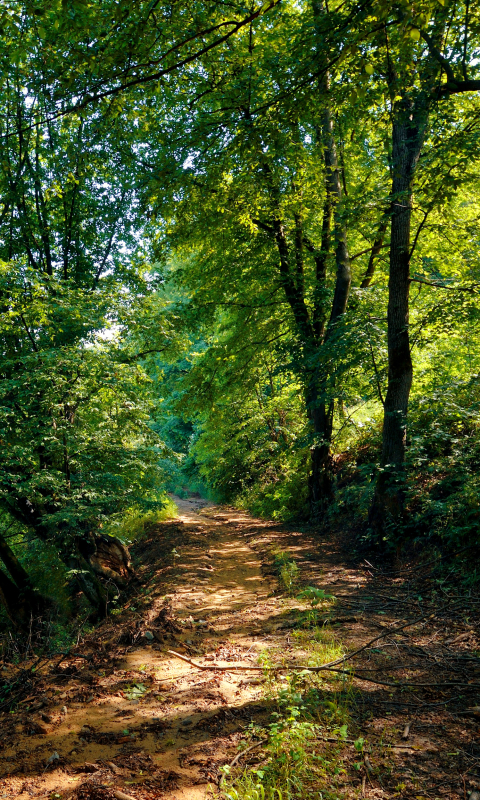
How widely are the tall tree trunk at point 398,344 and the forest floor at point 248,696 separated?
1175mm

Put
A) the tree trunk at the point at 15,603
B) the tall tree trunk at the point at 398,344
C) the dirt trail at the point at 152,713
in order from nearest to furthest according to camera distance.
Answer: the dirt trail at the point at 152,713 < the tall tree trunk at the point at 398,344 < the tree trunk at the point at 15,603

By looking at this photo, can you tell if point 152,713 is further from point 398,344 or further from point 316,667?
point 398,344

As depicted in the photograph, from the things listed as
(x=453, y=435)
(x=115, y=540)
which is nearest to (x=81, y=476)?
(x=115, y=540)

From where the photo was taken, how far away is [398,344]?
7051 millimetres

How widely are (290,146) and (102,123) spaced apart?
2.29m

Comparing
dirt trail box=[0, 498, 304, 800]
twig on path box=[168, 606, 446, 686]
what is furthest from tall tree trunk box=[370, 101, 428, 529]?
twig on path box=[168, 606, 446, 686]

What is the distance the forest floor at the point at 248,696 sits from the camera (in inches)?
104

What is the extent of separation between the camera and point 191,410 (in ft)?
37.3

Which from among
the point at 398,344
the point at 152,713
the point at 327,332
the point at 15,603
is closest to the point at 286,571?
the point at 152,713

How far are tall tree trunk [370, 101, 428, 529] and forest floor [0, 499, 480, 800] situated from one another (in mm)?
1175

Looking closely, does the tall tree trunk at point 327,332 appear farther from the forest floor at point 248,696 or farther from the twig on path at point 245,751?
the twig on path at point 245,751

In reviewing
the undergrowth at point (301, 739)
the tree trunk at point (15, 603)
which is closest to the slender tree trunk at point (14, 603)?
the tree trunk at point (15, 603)

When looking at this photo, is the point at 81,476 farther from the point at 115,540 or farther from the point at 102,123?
the point at 102,123

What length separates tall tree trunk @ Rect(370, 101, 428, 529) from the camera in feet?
22.3
